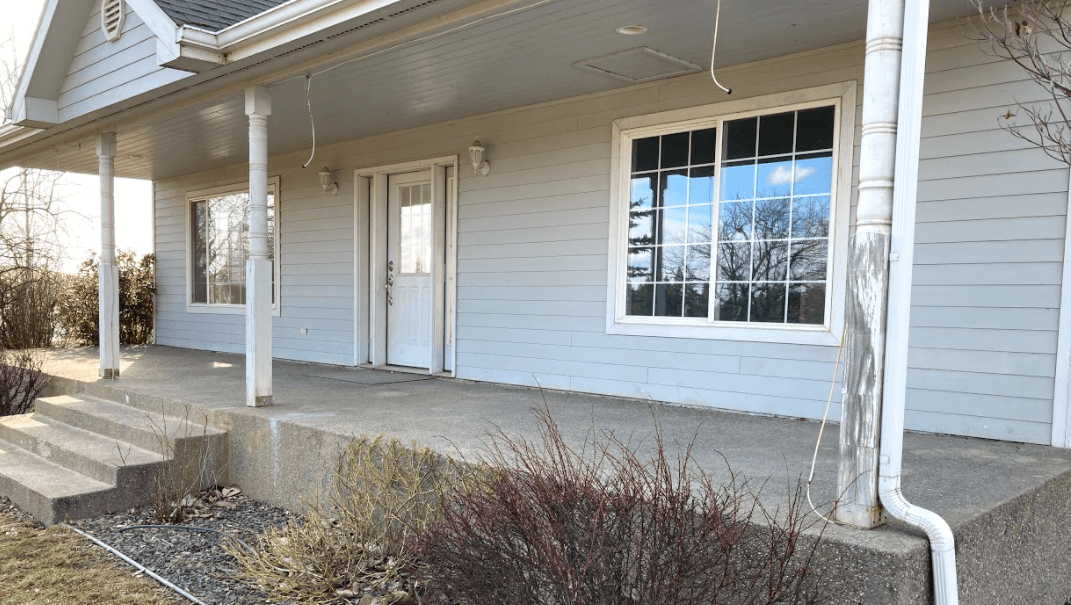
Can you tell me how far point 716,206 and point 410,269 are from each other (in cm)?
357

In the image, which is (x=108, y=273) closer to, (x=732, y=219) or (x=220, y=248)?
(x=220, y=248)

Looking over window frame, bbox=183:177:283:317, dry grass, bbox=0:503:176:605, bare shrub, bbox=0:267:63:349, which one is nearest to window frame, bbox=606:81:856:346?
dry grass, bbox=0:503:176:605

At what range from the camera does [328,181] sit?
26.1ft

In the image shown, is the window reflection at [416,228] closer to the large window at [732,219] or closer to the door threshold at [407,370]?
the door threshold at [407,370]

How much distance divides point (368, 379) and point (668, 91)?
3730 millimetres

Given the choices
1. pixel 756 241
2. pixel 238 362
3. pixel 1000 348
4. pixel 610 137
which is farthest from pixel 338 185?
pixel 1000 348

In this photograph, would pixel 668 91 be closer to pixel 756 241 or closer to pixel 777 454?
pixel 756 241

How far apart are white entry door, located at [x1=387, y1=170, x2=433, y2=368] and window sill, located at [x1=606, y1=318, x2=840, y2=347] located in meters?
2.40

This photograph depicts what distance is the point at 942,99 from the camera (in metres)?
4.16

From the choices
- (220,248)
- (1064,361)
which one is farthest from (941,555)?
(220,248)

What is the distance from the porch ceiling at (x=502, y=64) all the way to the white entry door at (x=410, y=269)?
26.7 inches

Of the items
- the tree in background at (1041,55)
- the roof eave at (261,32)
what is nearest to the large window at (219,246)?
the roof eave at (261,32)

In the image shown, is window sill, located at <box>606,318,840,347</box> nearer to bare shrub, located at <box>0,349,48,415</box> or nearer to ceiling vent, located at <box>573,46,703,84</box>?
ceiling vent, located at <box>573,46,703,84</box>

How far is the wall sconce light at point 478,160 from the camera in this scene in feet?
21.0
